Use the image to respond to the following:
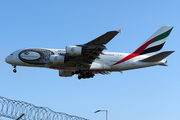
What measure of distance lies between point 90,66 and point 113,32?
9.29 m

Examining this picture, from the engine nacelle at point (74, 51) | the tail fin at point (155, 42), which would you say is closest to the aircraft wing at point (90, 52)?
the engine nacelle at point (74, 51)

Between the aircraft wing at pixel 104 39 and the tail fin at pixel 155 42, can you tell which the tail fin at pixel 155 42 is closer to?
the tail fin at pixel 155 42

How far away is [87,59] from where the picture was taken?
126ft

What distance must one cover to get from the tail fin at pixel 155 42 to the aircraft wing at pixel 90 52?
7.16 meters

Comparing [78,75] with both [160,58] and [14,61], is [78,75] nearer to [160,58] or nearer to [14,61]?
[14,61]

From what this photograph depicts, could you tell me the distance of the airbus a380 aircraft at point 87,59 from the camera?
36.6m

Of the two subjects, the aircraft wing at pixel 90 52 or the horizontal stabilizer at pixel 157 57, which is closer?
the aircraft wing at pixel 90 52


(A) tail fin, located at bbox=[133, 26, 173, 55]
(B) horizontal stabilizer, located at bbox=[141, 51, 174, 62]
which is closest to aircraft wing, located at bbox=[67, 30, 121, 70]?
(B) horizontal stabilizer, located at bbox=[141, 51, 174, 62]

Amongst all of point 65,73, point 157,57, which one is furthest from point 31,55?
point 157,57

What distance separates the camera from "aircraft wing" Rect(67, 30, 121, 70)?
33.9 metres

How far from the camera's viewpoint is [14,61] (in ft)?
134

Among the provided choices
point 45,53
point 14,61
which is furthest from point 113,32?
point 14,61

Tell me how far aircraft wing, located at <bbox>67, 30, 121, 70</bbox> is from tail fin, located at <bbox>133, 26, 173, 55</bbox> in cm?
716

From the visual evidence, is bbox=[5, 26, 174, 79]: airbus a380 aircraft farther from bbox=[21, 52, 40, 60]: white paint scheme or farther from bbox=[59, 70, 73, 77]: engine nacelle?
bbox=[59, 70, 73, 77]: engine nacelle
